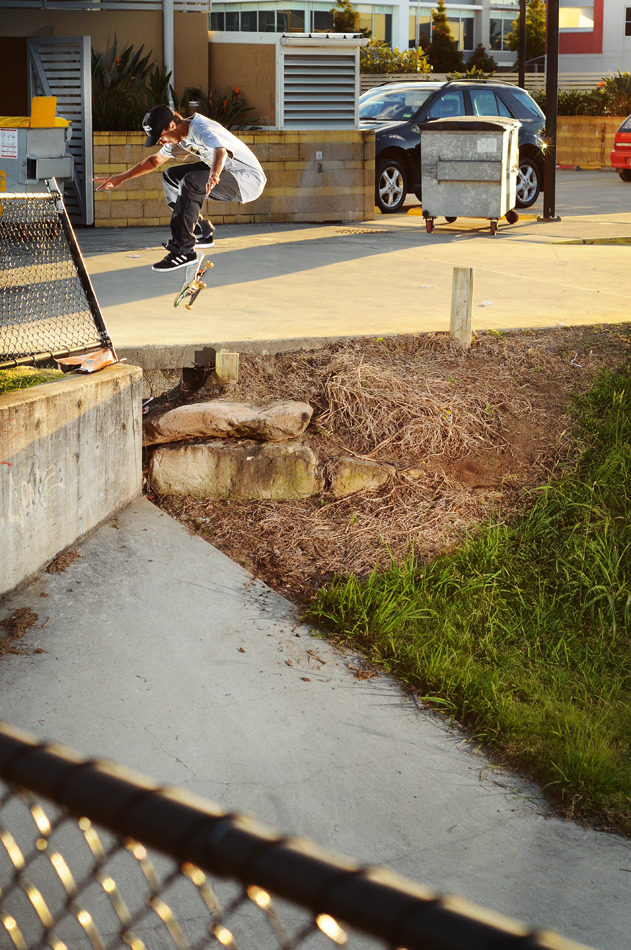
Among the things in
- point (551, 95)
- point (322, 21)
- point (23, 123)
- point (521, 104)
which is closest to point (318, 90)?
point (551, 95)

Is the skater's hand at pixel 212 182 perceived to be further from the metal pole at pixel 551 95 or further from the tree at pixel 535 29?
the tree at pixel 535 29

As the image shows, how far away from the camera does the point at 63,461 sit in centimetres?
545

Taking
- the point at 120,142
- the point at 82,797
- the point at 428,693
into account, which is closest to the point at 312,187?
the point at 120,142

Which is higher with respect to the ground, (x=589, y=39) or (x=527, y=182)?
(x=589, y=39)

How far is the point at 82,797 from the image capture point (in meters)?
1.05

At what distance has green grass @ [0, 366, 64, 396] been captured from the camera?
5590mm

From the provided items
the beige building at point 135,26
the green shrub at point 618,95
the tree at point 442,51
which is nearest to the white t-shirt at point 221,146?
the beige building at point 135,26

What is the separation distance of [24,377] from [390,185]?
1191 centimetres

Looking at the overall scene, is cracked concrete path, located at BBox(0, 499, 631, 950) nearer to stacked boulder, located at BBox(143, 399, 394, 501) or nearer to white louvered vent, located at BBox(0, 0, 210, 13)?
stacked boulder, located at BBox(143, 399, 394, 501)

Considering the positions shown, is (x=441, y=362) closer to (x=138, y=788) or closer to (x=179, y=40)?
(x=138, y=788)

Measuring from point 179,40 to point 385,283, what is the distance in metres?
7.45

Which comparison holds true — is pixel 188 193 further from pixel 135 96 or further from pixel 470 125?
pixel 135 96

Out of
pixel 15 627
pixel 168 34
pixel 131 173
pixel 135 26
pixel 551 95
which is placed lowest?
pixel 15 627

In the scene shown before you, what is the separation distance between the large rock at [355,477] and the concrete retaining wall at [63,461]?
1187 millimetres
